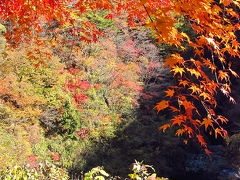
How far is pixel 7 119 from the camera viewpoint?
→ 8578mm

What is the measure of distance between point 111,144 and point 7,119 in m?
4.69

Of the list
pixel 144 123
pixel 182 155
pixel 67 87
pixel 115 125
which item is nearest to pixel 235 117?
pixel 182 155

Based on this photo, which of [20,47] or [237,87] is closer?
[20,47]

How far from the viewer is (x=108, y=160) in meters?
10.1

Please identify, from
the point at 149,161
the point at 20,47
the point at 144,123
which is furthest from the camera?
the point at 144,123

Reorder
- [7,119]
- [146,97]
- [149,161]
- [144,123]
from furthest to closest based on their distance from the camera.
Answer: [146,97], [144,123], [149,161], [7,119]

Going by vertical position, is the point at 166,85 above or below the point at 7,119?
below

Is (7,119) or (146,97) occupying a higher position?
(7,119)

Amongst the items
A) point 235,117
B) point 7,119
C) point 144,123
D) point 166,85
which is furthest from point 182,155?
point 7,119

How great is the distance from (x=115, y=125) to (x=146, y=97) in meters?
2.58

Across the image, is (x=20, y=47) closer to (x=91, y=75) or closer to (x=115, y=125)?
(x=91, y=75)

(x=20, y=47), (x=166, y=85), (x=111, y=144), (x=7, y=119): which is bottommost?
(x=111, y=144)

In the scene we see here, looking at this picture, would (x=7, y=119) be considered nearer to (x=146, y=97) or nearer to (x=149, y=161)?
(x=149, y=161)

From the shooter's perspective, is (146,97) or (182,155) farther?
(146,97)
